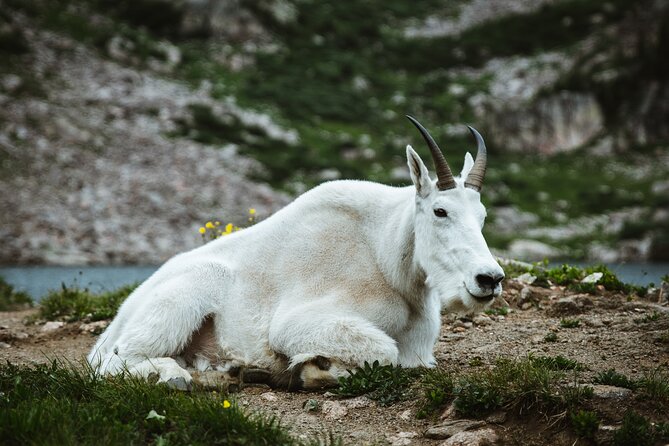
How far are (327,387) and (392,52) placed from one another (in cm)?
7598

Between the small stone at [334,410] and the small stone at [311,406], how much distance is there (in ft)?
0.24

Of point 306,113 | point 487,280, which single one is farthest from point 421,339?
point 306,113

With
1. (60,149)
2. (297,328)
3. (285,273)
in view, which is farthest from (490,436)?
(60,149)

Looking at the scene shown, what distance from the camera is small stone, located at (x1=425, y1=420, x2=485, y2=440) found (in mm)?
5547

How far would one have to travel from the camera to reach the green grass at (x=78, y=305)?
35.3 ft

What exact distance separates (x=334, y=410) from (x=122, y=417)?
184 cm

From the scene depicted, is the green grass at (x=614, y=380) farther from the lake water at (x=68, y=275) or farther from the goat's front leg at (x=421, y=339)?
the lake water at (x=68, y=275)

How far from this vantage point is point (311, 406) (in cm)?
627

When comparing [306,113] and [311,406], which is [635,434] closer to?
[311,406]

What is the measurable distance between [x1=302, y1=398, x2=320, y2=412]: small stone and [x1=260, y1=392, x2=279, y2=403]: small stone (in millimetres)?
361

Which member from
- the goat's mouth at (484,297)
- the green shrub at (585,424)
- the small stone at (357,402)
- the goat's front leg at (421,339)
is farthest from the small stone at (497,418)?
the goat's front leg at (421,339)

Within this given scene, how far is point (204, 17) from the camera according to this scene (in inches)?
2749

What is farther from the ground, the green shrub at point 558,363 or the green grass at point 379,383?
the green shrub at point 558,363

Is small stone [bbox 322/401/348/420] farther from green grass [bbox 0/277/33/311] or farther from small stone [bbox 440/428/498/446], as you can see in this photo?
green grass [bbox 0/277/33/311]
